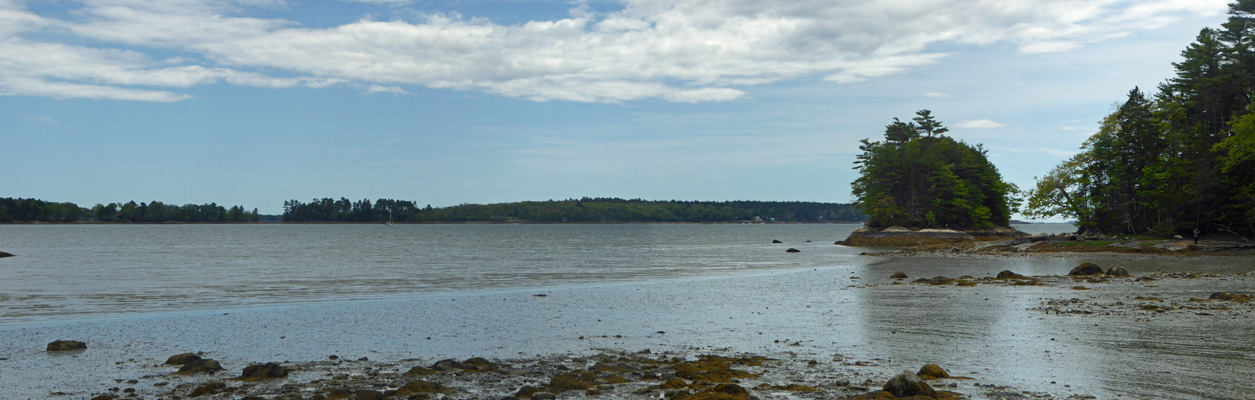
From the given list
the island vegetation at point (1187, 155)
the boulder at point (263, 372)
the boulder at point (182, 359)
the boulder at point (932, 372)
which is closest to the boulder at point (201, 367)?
the boulder at point (182, 359)

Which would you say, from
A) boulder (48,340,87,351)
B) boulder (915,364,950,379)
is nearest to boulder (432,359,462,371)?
boulder (915,364,950,379)

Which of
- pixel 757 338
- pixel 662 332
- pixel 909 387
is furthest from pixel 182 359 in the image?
pixel 909 387

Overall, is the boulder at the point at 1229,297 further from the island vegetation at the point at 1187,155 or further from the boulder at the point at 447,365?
the island vegetation at the point at 1187,155

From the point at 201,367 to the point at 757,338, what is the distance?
9.53m

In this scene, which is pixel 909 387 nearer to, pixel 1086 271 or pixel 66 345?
pixel 66 345

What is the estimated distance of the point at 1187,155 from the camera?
57.2m

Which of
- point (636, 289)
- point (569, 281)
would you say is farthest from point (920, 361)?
point (569, 281)

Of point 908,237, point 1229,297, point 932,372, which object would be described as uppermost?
point 908,237

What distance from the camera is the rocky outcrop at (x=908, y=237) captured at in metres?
84.9

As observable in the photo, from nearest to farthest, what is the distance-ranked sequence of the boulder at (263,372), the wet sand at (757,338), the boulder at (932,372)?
the boulder at (932,372) → the wet sand at (757,338) → the boulder at (263,372)

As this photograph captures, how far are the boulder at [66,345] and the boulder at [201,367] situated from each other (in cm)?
375

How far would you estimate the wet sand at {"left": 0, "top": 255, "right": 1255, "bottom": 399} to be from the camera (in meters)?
10.5

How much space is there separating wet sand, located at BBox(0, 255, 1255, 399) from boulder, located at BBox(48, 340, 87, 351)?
0.72 ft

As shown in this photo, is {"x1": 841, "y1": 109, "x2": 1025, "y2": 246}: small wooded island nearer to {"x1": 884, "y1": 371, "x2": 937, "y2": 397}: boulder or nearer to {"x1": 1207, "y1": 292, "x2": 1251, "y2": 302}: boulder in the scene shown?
{"x1": 1207, "y1": 292, "x2": 1251, "y2": 302}: boulder
